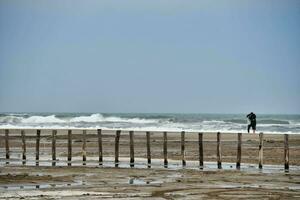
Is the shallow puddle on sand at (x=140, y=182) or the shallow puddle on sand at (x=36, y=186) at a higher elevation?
the shallow puddle on sand at (x=36, y=186)

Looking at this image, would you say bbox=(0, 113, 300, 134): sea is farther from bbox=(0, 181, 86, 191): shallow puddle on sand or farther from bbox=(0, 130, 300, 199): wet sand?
bbox=(0, 181, 86, 191): shallow puddle on sand

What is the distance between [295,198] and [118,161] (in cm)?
1362

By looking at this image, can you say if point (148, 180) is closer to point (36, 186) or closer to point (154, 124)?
point (36, 186)

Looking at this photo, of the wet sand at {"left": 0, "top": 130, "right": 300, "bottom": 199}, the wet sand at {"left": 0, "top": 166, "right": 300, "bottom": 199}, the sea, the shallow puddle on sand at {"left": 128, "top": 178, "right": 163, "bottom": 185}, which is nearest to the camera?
the wet sand at {"left": 0, "top": 166, "right": 300, "bottom": 199}

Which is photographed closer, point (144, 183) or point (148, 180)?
point (144, 183)

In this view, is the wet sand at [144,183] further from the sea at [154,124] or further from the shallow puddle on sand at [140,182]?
the sea at [154,124]

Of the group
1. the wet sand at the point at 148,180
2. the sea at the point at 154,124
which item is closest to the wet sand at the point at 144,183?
the wet sand at the point at 148,180

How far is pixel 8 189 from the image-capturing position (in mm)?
18656

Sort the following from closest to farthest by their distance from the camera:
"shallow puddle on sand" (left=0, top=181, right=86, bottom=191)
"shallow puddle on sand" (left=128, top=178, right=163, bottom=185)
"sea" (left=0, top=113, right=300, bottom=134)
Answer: "shallow puddle on sand" (left=0, top=181, right=86, bottom=191) < "shallow puddle on sand" (left=128, top=178, right=163, bottom=185) < "sea" (left=0, top=113, right=300, bottom=134)

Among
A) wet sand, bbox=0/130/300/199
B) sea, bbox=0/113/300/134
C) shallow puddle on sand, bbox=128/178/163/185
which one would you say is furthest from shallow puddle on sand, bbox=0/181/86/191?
sea, bbox=0/113/300/134

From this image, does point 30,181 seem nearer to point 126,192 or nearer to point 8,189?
point 8,189

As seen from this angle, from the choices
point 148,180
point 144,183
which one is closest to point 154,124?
point 148,180

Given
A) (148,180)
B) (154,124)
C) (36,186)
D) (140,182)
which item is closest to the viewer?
(36,186)

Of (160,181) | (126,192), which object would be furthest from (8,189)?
(160,181)
